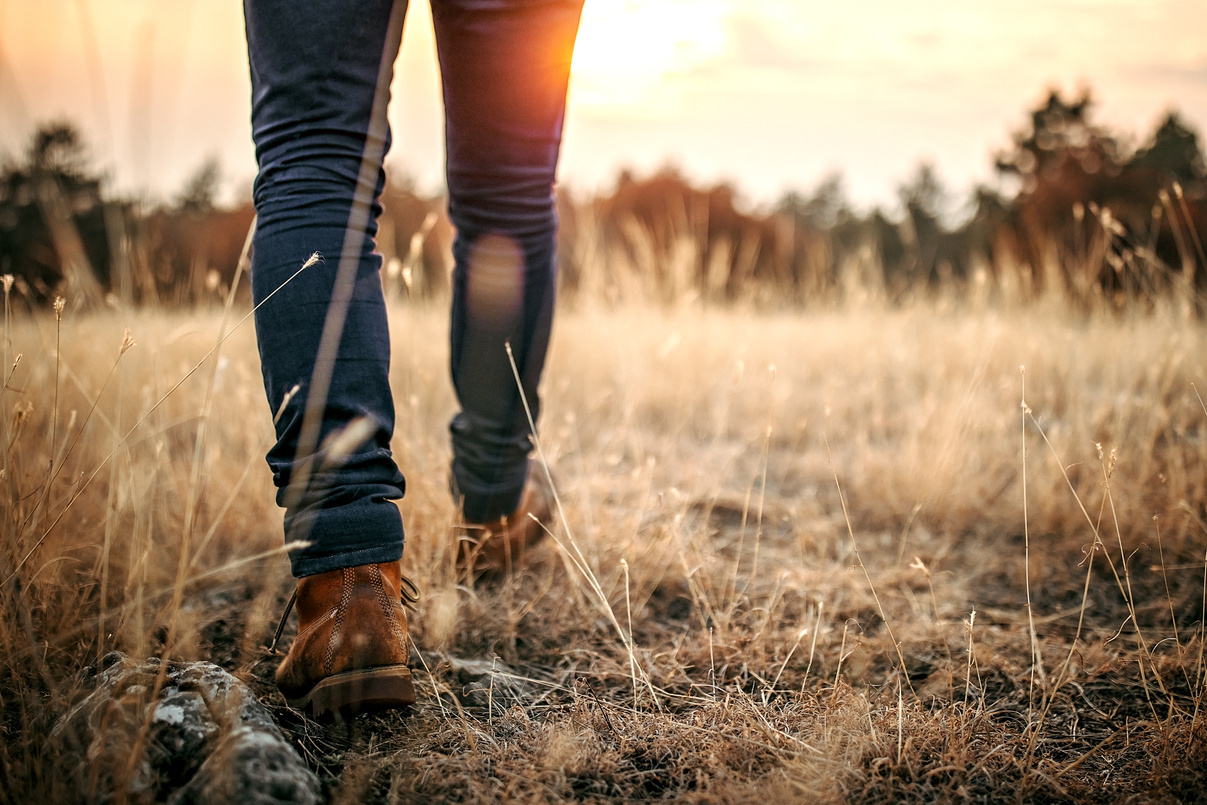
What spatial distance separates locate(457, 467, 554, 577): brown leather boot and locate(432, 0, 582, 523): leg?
0.09 ft

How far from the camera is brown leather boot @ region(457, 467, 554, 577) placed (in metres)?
1.20

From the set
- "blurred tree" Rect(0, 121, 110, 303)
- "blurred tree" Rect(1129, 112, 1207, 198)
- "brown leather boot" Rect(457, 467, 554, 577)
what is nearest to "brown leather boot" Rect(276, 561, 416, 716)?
"brown leather boot" Rect(457, 467, 554, 577)

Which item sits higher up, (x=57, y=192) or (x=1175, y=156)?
(x=1175, y=156)

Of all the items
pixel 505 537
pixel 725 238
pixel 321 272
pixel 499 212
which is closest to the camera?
pixel 321 272

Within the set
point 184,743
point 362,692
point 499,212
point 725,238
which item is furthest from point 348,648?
point 725,238

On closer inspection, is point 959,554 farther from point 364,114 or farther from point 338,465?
point 364,114

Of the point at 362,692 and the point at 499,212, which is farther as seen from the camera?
the point at 499,212

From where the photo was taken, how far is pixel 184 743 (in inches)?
26.0

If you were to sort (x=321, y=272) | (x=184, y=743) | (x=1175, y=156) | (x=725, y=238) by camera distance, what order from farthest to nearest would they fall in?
(x=725, y=238), (x=1175, y=156), (x=321, y=272), (x=184, y=743)

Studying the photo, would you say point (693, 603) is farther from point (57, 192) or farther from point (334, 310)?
point (57, 192)

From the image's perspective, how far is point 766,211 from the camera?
17188 mm

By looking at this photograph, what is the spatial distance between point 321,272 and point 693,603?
2.50 ft

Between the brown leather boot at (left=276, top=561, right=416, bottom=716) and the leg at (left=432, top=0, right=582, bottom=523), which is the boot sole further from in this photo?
the leg at (left=432, top=0, right=582, bottom=523)

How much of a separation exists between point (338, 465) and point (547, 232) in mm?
532
